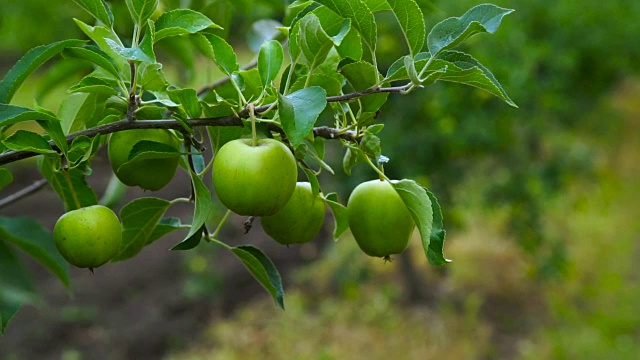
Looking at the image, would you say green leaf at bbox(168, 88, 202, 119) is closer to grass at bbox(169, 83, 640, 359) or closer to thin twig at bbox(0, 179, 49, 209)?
thin twig at bbox(0, 179, 49, 209)

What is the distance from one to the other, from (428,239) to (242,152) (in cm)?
19

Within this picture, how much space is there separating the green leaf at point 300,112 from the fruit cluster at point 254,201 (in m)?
0.05

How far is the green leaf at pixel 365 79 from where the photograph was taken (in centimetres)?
75

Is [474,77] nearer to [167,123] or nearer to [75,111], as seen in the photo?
[167,123]

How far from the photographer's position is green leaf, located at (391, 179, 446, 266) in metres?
0.72

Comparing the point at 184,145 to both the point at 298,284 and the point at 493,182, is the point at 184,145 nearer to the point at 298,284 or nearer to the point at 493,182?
the point at 493,182

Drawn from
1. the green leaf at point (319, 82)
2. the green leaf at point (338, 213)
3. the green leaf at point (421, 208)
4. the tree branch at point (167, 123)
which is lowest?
the green leaf at point (338, 213)

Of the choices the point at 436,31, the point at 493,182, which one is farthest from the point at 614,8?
the point at 436,31

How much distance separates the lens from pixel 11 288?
0.87 metres

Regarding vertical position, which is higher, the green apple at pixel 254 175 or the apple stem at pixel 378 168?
the green apple at pixel 254 175

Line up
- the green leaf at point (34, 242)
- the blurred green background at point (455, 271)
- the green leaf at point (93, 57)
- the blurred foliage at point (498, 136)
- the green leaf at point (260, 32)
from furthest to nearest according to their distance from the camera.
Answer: the blurred green background at point (455, 271) < the blurred foliage at point (498, 136) < the green leaf at point (260, 32) < the green leaf at point (34, 242) < the green leaf at point (93, 57)

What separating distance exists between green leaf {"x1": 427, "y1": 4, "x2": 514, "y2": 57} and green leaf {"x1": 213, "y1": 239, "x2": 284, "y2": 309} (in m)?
0.33

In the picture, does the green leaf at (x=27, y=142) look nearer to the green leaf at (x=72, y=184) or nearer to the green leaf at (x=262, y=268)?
the green leaf at (x=72, y=184)

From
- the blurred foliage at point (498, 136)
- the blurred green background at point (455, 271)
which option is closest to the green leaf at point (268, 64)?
the blurred foliage at point (498, 136)
